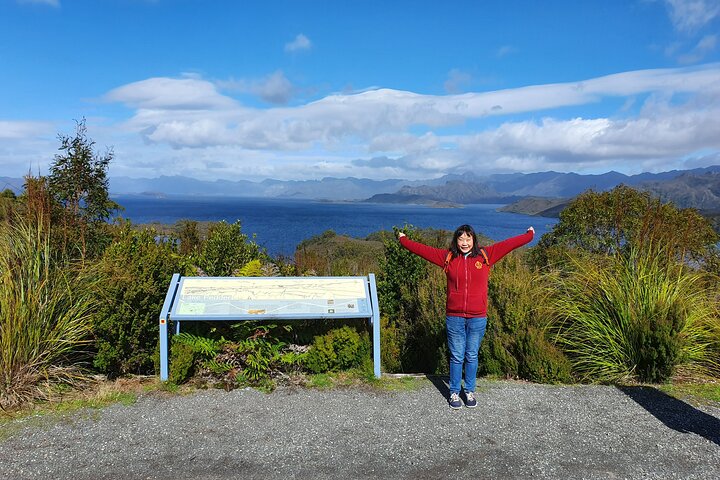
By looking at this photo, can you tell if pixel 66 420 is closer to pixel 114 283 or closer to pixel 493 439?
pixel 114 283

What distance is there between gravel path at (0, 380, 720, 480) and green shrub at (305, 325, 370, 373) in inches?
18.0

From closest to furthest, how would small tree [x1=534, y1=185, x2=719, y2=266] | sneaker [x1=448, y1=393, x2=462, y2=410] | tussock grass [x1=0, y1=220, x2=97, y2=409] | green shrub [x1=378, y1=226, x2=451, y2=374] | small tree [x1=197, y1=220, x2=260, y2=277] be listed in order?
tussock grass [x1=0, y1=220, x2=97, y2=409] → sneaker [x1=448, y1=393, x2=462, y2=410] → green shrub [x1=378, y1=226, x2=451, y2=374] → small tree [x1=197, y1=220, x2=260, y2=277] → small tree [x1=534, y1=185, x2=719, y2=266]

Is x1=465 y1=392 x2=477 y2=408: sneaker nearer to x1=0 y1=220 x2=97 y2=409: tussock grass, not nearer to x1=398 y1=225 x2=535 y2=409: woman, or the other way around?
x1=398 y1=225 x2=535 y2=409: woman

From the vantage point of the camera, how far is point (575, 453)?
3820 millimetres

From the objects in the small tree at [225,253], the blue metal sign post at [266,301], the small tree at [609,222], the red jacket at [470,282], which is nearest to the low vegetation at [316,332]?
the blue metal sign post at [266,301]

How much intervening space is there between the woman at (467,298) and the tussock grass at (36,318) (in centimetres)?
361

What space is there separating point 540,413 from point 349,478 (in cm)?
209

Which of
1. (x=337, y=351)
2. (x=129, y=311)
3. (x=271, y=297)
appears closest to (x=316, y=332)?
(x=337, y=351)

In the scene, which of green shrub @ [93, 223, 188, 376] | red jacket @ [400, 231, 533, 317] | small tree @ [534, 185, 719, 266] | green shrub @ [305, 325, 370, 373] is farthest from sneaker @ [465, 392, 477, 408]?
small tree @ [534, 185, 719, 266]

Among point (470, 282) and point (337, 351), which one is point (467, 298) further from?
point (337, 351)

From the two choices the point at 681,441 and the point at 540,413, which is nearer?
the point at 681,441

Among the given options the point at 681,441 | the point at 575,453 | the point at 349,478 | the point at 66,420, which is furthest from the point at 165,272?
the point at 681,441

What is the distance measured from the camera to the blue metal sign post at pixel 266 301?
517cm

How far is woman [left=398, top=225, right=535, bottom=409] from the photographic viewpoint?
474 cm
